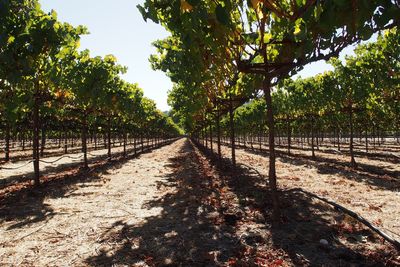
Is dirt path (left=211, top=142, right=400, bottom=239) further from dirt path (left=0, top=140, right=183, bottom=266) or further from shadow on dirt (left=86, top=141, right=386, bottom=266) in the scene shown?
dirt path (left=0, top=140, right=183, bottom=266)

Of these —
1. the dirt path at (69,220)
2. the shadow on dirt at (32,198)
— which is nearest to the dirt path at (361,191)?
the dirt path at (69,220)

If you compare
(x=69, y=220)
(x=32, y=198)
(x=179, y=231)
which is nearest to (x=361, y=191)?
(x=179, y=231)

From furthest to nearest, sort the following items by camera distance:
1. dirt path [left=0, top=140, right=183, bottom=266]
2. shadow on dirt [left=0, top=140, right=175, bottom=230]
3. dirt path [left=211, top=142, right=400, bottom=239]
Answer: shadow on dirt [left=0, top=140, right=175, bottom=230] < dirt path [left=211, top=142, right=400, bottom=239] < dirt path [left=0, top=140, right=183, bottom=266]

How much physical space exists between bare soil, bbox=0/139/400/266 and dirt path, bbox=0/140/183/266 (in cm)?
2

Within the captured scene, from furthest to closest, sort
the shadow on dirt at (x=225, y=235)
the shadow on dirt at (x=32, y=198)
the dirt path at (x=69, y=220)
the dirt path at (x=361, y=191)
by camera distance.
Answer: the shadow on dirt at (x=32, y=198)
the dirt path at (x=361, y=191)
the dirt path at (x=69, y=220)
the shadow on dirt at (x=225, y=235)

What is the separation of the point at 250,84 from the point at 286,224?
613cm

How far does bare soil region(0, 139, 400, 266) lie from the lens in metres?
5.77

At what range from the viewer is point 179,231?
7375mm

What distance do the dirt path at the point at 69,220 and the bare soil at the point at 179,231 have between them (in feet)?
0.07

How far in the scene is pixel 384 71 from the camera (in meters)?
16.0

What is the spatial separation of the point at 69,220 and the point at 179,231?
3.21 metres

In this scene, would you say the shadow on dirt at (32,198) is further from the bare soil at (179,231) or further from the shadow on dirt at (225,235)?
the shadow on dirt at (225,235)

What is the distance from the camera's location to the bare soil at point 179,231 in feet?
18.9

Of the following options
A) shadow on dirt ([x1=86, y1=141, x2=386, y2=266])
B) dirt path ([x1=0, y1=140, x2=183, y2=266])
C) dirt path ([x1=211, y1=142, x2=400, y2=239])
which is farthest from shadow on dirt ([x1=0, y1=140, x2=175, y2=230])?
dirt path ([x1=211, y1=142, x2=400, y2=239])
